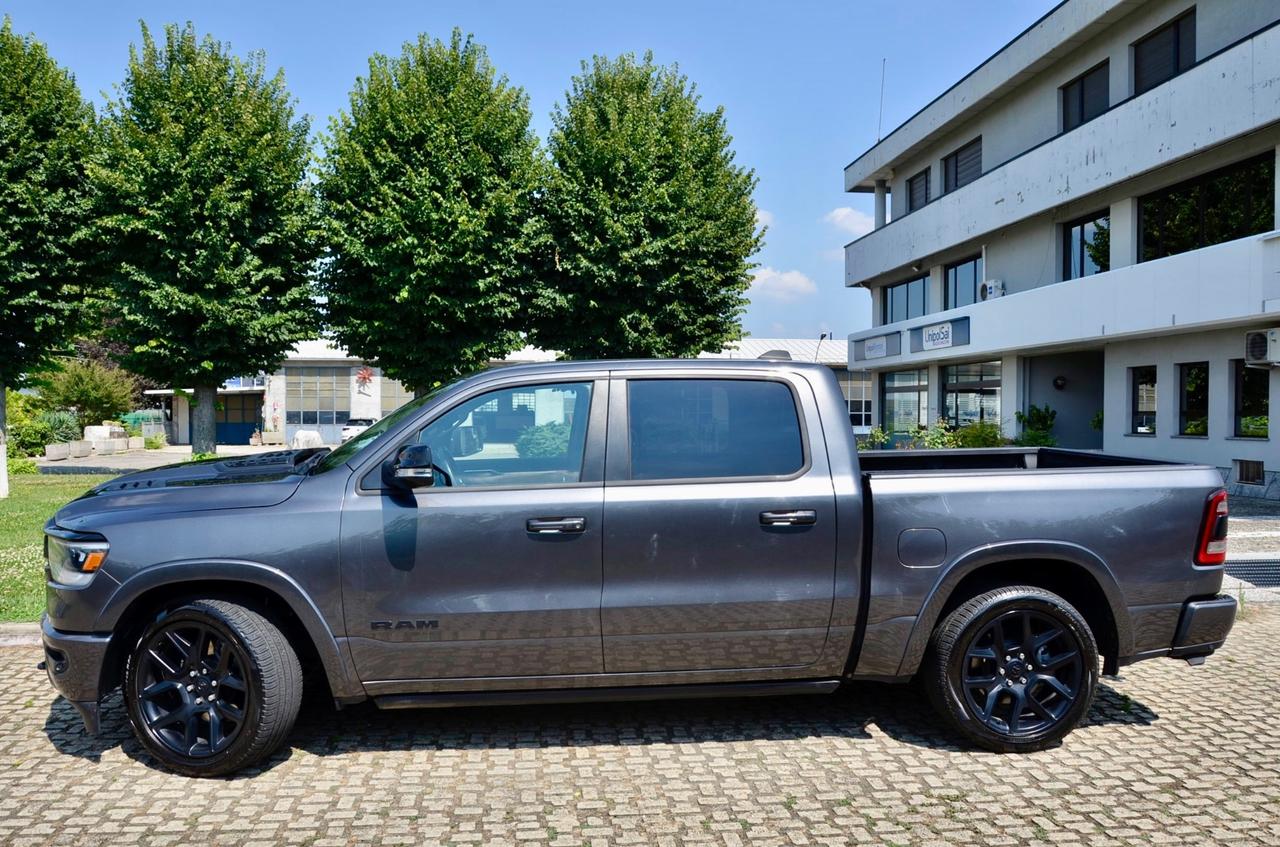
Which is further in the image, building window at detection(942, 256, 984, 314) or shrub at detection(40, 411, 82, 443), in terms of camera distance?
shrub at detection(40, 411, 82, 443)

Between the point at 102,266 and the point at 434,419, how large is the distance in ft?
56.2

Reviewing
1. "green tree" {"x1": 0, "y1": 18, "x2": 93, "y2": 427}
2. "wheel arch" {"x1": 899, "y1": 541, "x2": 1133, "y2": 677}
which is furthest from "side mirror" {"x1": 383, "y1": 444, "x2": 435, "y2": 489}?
"green tree" {"x1": 0, "y1": 18, "x2": 93, "y2": 427}

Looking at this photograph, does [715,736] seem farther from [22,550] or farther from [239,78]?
[239,78]

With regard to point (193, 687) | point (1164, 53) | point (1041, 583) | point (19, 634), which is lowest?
point (19, 634)

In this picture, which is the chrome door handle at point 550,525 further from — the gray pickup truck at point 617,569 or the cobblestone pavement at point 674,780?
the cobblestone pavement at point 674,780

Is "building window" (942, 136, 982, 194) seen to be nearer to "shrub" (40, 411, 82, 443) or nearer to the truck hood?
the truck hood

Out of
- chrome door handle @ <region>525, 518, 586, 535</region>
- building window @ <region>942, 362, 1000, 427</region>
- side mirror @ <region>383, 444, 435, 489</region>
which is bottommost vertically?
chrome door handle @ <region>525, 518, 586, 535</region>

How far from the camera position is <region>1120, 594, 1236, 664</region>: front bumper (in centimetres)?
434

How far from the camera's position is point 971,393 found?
26750mm

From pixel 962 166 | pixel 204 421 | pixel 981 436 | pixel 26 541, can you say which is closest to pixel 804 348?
pixel 962 166

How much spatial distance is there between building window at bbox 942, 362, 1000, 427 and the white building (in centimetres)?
7

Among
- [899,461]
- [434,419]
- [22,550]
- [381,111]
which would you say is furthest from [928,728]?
[381,111]

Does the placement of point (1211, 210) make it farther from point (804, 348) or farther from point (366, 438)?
point (804, 348)

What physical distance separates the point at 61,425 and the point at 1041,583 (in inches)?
1636
